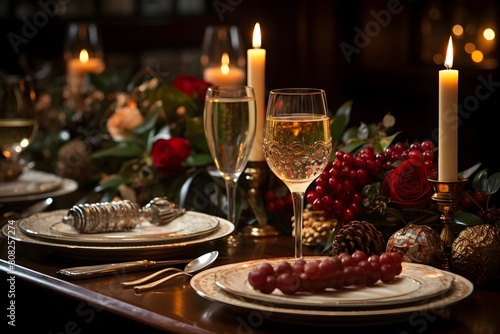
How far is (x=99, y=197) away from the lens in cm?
196

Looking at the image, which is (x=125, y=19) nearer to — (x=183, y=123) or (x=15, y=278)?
(x=183, y=123)

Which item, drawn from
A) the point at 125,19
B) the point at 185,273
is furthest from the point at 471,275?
the point at 125,19

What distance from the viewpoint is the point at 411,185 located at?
1359 millimetres

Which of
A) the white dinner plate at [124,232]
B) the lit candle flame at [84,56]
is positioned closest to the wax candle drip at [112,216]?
the white dinner plate at [124,232]

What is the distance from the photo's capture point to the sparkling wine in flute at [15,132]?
191cm

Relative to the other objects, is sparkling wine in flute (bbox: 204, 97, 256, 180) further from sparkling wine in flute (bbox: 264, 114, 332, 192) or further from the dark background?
the dark background

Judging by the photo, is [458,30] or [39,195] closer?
[39,195]

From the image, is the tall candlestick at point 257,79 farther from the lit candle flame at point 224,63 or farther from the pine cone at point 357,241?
the lit candle flame at point 224,63

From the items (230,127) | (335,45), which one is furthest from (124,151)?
(335,45)

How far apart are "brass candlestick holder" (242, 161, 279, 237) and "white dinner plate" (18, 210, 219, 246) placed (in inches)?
4.4

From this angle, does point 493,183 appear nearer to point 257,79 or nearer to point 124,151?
point 257,79

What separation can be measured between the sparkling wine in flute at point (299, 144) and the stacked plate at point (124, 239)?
0.20 meters

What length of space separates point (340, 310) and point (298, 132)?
0.32 meters

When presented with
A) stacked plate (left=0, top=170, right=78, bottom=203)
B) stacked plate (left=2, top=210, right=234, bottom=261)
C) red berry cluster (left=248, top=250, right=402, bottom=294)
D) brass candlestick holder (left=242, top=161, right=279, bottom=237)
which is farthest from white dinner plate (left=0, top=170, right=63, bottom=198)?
red berry cluster (left=248, top=250, right=402, bottom=294)
